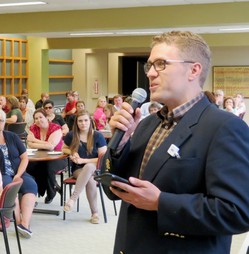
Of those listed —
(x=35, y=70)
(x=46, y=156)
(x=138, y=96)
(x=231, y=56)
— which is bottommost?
(x=46, y=156)

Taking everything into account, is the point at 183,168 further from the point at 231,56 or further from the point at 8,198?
the point at 231,56

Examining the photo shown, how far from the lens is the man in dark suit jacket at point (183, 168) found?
4.19 feet

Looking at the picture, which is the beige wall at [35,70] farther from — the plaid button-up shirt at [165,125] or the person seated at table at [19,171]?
the plaid button-up shirt at [165,125]

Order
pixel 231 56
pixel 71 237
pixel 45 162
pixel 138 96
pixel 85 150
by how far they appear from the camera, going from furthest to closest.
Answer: pixel 231 56
pixel 45 162
pixel 85 150
pixel 71 237
pixel 138 96

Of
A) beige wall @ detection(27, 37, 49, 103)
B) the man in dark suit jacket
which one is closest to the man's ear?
the man in dark suit jacket

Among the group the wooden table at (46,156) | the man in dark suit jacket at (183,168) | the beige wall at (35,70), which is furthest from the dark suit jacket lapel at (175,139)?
the beige wall at (35,70)

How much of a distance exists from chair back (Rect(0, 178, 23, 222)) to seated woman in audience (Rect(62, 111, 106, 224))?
160 centimetres

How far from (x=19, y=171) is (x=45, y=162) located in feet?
3.31

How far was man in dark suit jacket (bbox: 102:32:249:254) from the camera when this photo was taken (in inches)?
50.3

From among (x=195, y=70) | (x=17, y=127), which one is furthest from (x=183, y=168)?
(x=17, y=127)

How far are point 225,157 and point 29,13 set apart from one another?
9115mm

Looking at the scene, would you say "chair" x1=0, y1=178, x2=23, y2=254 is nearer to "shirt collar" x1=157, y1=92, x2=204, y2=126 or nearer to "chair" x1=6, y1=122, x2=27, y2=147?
"shirt collar" x1=157, y1=92, x2=204, y2=126

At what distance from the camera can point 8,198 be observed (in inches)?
141

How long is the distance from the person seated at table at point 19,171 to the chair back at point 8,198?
3.12 feet
